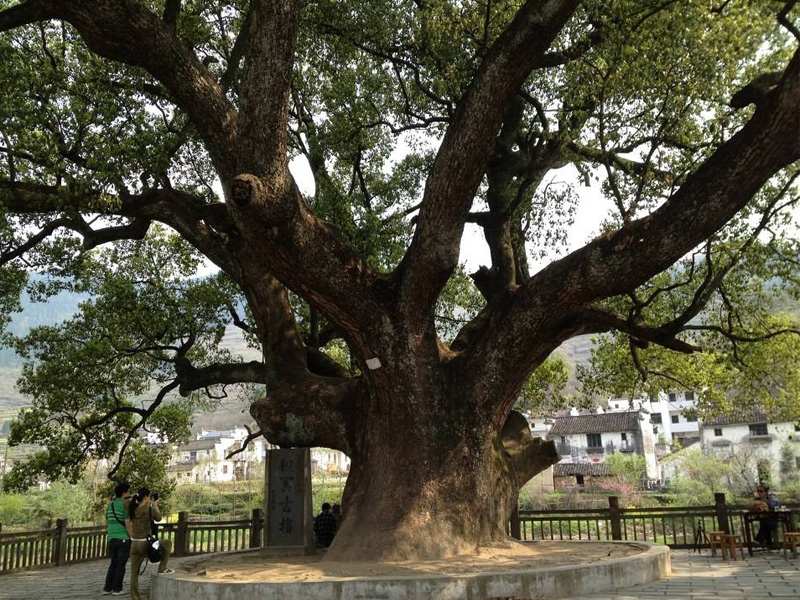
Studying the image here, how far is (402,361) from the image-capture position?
9633mm

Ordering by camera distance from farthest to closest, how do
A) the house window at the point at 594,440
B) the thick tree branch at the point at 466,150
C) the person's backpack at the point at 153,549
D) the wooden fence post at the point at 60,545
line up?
1. the house window at the point at 594,440
2. the wooden fence post at the point at 60,545
3. the person's backpack at the point at 153,549
4. the thick tree branch at the point at 466,150

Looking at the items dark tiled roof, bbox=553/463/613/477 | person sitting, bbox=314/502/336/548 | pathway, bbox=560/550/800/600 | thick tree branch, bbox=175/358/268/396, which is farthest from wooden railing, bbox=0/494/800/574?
dark tiled roof, bbox=553/463/613/477

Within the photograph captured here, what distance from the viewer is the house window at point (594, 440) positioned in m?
56.2

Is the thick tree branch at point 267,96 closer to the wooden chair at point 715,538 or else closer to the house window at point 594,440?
the wooden chair at point 715,538

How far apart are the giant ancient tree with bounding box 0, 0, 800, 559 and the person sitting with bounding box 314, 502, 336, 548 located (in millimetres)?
2548

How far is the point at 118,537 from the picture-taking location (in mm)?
9828

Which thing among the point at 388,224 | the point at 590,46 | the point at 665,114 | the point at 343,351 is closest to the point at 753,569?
the point at 665,114

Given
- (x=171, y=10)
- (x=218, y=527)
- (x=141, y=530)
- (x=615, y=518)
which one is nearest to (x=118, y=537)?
(x=141, y=530)

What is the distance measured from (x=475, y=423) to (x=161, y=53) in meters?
7.24

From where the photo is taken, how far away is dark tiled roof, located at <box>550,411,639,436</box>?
181 ft

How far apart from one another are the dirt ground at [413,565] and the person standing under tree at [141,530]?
0.45 m

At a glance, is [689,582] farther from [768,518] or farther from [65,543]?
[65,543]

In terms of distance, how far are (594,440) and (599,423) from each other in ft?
5.52

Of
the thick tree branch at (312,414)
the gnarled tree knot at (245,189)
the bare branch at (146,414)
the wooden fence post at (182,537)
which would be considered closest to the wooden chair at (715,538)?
the thick tree branch at (312,414)
